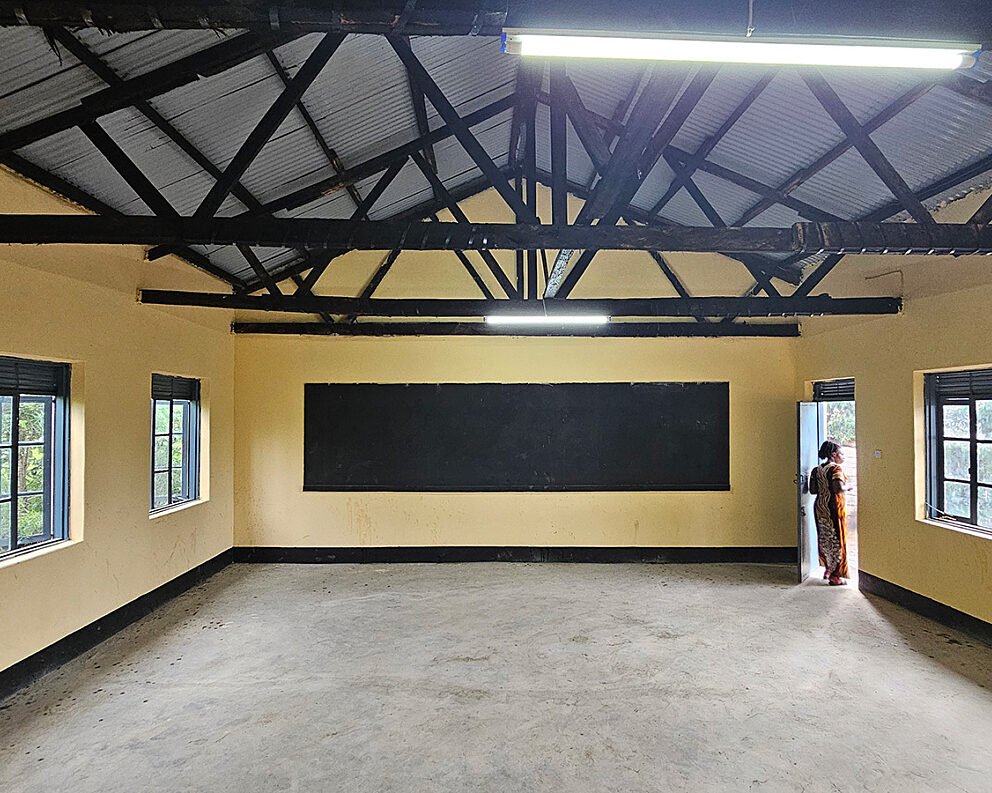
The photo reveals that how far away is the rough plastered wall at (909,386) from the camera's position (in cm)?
501

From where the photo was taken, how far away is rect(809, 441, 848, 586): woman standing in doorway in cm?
667

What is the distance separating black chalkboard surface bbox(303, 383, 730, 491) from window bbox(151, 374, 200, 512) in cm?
127

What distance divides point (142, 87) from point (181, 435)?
4.23 meters

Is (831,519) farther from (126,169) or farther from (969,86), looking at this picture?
(126,169)

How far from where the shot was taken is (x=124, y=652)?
4883mm

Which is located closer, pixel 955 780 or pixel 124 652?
pixel 955 780

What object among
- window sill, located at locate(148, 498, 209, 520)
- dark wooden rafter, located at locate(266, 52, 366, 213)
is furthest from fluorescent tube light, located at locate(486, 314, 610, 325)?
window sill, located at locate(148, 498, 209, 520)

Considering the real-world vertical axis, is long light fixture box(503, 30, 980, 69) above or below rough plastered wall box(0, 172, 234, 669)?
above

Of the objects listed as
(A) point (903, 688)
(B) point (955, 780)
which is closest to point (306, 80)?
(B) point (955, 780)

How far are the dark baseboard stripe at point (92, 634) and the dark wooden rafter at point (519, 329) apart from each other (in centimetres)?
268

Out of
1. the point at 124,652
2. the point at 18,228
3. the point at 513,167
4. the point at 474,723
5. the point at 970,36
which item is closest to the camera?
the point at 970,36

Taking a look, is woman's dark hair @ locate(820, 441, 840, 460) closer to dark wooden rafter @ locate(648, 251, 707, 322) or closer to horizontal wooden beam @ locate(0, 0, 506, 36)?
dark wooden rafter @ locate(648, 251, 707, 322)

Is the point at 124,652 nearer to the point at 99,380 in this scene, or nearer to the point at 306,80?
the point at 99,380

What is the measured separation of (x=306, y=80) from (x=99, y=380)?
2.99 m
